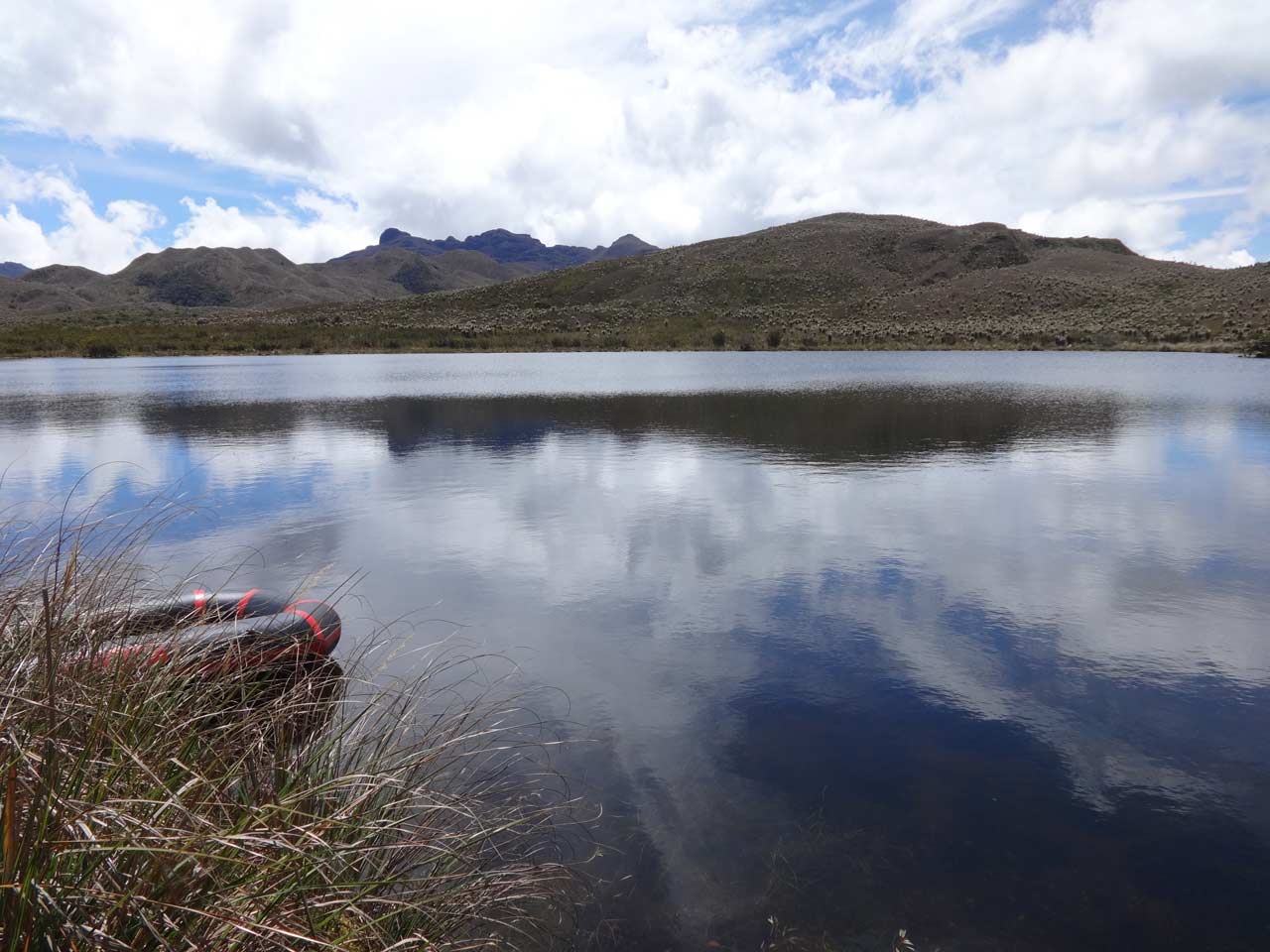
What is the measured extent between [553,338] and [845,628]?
79845 millimetres

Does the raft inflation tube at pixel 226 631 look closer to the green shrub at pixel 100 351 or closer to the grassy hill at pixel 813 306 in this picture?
the grassy hill at pixel 813 306

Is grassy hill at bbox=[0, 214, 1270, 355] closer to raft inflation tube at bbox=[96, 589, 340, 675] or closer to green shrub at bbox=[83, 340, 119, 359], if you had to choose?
green shrub at bbox=[83, 340, 119, 359]

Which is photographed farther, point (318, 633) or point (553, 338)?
point (553, 338)

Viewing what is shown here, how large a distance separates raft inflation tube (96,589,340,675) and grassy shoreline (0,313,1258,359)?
71091mm

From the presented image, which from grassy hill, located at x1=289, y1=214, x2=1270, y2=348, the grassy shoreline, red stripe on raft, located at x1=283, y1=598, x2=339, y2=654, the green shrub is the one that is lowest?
red stripe on raft, located at x1=283, y1=598, x2=339, y2=654

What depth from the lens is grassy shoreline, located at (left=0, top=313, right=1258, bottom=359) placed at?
71.9 meters

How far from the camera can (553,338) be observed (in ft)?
285

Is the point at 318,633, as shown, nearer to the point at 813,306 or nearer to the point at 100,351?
the point at 100,351

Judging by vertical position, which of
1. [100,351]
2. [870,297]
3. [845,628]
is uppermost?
[870,297]

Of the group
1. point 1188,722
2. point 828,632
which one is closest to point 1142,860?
point 1188,722

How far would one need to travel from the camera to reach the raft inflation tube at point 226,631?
5376mm

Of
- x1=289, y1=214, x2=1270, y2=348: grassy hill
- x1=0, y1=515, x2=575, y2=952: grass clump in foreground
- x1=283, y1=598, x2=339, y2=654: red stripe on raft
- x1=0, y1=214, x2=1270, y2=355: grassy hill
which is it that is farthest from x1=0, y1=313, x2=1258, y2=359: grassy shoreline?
x1=0, y1=515, x2=575, y2=952: grass clump in foreground

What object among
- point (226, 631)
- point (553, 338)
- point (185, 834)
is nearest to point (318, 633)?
point (226, 631)

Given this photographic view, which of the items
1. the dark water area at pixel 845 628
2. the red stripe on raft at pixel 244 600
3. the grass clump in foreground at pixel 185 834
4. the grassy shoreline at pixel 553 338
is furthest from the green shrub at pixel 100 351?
the grass clump in foreground at pixel 185 834
